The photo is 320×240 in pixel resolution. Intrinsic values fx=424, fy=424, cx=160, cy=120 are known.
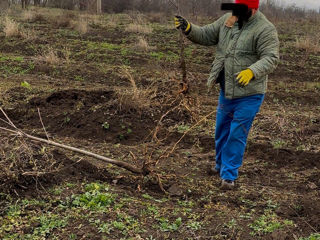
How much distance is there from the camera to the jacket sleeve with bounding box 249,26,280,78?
3.84 meters

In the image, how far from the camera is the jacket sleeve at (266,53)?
12.6 ft

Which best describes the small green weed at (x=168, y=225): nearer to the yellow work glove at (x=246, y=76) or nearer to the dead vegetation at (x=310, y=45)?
the yellow work glove at (x=246, y=76)

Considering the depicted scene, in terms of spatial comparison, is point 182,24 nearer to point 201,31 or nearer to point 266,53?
point 201,31

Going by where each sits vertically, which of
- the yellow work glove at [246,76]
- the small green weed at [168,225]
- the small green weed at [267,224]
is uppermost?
the yellow work glove at [246,76]

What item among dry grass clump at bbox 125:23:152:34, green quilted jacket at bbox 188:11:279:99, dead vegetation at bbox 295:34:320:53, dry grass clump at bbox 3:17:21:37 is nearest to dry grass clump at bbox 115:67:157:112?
green quilted jacket at bbox 188:11:279:99

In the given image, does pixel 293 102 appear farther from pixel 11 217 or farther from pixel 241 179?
pixel 11 217

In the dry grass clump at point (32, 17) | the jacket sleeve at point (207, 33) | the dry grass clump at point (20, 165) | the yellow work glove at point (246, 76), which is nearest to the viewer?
the dry grass clump at point (20, 165)

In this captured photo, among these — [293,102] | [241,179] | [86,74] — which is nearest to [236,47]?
[241,179]

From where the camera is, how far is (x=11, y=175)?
3.58 m

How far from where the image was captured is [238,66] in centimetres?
409

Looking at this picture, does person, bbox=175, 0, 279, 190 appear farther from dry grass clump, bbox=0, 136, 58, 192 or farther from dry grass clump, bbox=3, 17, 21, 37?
dry grass clump, bbox=3, 17, 21, 37

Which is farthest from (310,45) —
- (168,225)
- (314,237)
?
(168,225)

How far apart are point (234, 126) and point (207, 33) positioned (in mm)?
1039

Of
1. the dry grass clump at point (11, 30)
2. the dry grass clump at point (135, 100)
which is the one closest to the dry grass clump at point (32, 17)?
the dry grass clump at point (11, 30)
